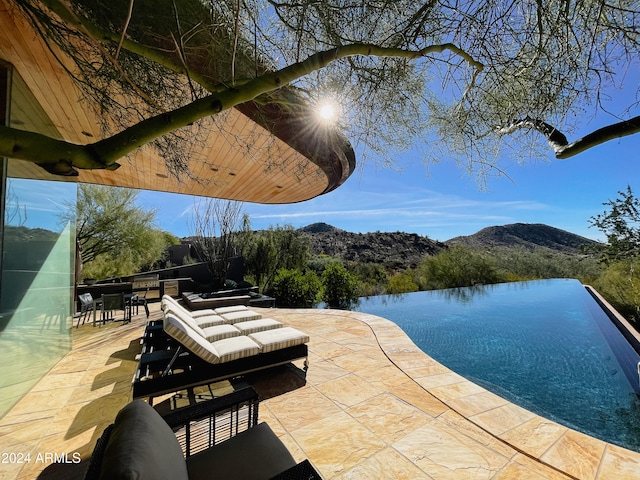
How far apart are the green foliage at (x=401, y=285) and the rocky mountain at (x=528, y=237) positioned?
15.8 m

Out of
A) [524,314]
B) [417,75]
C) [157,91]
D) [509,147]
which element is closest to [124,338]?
[157,91]

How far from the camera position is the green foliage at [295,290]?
8.60 m

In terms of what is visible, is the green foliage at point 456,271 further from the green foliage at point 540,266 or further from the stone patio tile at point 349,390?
the stone patio tile at point 349,390

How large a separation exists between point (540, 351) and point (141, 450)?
6.35 m

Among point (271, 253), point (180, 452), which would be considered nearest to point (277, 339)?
point (180, 452)

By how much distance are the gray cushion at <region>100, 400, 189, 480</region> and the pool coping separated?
2.37m

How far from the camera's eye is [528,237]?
2861cm

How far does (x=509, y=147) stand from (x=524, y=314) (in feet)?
22.9

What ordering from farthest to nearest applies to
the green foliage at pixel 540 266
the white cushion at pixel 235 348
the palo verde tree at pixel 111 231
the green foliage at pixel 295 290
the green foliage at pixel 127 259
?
the green foliage at pixel 540 266 → the green foliage at pixel 127 259 → the palo verde tree at pixel 111 231 → the green foliage at pixel 295 290 → the white cushion at pixel 235 348

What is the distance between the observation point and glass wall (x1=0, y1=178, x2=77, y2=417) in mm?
2598

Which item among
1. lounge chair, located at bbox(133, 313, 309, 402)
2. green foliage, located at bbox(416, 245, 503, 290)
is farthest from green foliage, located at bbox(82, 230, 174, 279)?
green foliage, located at bbox(416, 245, 503, 290)

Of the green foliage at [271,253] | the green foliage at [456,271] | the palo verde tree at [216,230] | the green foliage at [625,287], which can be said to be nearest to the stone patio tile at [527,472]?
the palo verde tree at [216,230]

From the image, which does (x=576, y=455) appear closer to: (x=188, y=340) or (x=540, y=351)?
(x=188, y=340)

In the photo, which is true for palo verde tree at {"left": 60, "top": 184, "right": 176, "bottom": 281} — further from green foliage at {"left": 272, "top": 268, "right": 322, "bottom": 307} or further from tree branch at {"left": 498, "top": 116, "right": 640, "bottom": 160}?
tree branch at {"left": 498, "top": 116, "right": 640, "bottom": 160}
